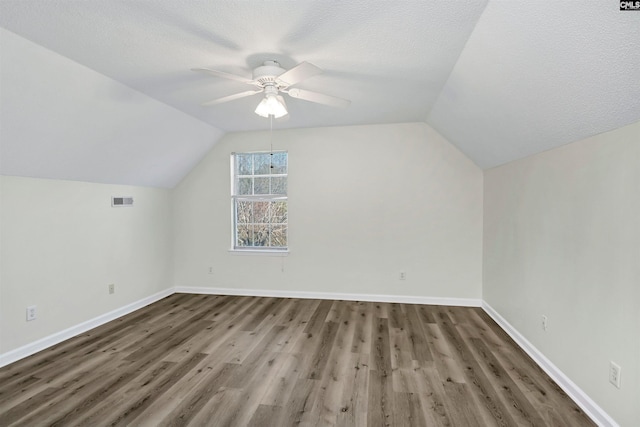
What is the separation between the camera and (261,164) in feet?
15.7

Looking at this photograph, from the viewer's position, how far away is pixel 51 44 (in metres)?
2.07

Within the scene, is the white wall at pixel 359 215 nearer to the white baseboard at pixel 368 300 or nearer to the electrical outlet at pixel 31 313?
the white baseboard at pixel 368 300

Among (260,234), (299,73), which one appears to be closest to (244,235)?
(260,234)

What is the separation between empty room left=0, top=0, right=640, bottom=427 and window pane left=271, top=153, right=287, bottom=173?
5 centimetres

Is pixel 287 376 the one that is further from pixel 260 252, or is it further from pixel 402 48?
pixel 402 48

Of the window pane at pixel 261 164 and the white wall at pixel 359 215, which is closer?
the white wall at pixel 359 215

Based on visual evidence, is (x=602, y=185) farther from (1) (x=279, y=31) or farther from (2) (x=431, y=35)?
(1) (x=279, y=31)

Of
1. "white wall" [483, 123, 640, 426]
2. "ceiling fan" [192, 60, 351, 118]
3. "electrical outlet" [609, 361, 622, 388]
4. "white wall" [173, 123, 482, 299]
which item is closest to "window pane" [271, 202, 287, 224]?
"white wall" [173, 123, 482, 299]

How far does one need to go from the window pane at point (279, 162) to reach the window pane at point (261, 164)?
0.10 metres

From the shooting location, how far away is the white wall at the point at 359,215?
13.8ft

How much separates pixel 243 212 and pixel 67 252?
220 cm

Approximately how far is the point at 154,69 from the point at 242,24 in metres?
1.05

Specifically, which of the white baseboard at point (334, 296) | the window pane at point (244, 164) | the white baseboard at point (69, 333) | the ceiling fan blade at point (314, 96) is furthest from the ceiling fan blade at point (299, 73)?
the white baseboard at point (69, 333)

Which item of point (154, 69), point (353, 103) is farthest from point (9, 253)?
point (353, 103)
